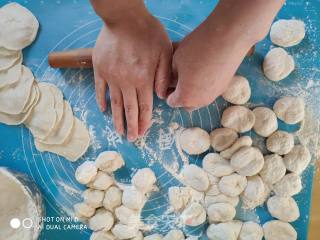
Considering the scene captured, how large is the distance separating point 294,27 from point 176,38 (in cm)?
30

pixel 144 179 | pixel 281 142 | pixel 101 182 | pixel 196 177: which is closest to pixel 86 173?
pixel 101 182

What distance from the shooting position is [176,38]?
994 millimetres

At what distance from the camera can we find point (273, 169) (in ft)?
3.15

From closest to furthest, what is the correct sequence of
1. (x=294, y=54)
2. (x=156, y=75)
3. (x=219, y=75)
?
(x=219, y=75) < (x=156, y=75) < (x=294, y=54)

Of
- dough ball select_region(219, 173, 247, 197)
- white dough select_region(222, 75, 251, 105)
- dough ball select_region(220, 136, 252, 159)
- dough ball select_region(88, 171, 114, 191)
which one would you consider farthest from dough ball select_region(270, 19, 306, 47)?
dough ball select_region(88, 171, 114, 191)

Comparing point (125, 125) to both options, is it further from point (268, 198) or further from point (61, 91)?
point (268, 198)

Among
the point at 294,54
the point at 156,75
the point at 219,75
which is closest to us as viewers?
the point at 219,75

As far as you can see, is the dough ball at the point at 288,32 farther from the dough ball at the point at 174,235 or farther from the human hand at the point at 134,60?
the dough ball at the point at 174,235

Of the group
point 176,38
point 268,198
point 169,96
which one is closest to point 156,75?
point 169,96

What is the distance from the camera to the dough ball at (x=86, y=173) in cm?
99

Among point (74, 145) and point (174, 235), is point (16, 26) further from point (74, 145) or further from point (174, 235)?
point (174, 235)

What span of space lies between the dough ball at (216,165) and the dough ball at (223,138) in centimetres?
3

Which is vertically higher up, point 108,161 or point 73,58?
point 73,58

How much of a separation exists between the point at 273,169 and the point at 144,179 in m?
0.34
